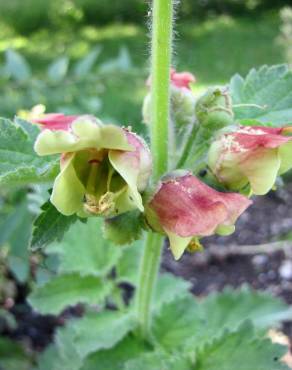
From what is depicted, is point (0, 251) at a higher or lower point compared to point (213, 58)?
lower

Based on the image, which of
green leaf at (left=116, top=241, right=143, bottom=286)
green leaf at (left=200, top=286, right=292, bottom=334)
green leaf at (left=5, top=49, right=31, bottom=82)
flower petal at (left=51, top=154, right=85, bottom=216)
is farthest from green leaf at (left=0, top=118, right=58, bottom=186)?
green leaf at (left=5, top=49, right=31, bottom=82)

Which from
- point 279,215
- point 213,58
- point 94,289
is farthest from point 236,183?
point 213,58

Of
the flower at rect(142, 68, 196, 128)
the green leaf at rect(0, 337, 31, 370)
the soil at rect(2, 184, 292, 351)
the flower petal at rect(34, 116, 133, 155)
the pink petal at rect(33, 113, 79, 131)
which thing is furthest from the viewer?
the soil at rect(2, 184, 292, 351)

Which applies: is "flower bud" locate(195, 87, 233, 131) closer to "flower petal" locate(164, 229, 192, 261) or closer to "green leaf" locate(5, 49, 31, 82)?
"flower petal" locate(164, 229, 192, 261)

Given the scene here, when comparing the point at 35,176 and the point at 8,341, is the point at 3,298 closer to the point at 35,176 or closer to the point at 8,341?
the point at 8,341

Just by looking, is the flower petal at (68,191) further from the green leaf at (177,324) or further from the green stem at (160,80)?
the green leaf at (177,324)

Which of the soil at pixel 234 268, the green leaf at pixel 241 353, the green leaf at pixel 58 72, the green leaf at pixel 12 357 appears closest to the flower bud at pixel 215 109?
the green leaf at pixel 241 353
